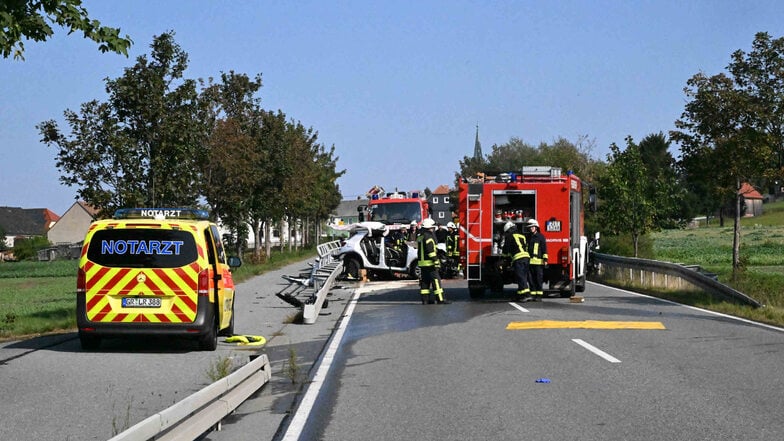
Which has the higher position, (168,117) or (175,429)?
(168,117)

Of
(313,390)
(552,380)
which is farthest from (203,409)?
(552,380)

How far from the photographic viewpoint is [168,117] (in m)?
23.3

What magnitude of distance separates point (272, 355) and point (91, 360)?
91.8 inches

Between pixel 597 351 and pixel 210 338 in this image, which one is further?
pixel 210 338

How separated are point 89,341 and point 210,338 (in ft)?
5.22

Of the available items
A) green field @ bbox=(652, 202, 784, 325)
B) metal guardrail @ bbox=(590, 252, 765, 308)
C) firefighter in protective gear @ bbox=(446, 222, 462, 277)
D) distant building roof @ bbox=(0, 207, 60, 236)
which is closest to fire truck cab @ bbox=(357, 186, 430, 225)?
firefighter in protective gear @ bbox=(446, 222, 462, 277)

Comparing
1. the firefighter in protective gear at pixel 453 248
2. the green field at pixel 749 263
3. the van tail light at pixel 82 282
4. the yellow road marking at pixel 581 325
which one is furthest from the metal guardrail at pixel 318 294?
the green field at pixel 749 263

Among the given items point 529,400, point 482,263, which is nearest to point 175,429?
point 529,400

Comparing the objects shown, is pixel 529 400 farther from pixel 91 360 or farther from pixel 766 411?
pixel 91 360

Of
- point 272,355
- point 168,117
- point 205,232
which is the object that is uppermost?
point 168,117

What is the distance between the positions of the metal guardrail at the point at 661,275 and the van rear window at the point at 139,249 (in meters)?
11.7

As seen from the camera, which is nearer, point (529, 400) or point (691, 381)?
point (529, 400)

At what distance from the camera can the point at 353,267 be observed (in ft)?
105

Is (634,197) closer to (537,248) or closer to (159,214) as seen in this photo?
(537,248)
